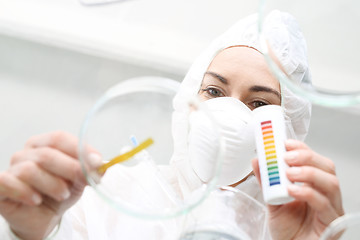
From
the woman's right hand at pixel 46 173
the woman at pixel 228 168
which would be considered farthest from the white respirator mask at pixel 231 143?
the woman's right hand at pixel 46 173

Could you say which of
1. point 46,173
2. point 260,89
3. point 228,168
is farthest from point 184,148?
point 46,173

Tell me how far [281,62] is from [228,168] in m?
0.28

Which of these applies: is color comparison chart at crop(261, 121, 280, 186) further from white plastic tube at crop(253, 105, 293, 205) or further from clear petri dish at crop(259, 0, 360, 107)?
clear petri dish at crop(259, 0, 360, 107)

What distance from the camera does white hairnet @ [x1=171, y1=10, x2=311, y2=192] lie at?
0.77 meters

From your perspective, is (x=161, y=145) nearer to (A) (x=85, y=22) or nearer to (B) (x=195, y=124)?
(B) (x=195, y=124)

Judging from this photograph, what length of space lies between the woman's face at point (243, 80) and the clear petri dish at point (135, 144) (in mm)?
217

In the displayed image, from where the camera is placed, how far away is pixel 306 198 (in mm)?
698

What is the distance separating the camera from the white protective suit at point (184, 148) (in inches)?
30.9

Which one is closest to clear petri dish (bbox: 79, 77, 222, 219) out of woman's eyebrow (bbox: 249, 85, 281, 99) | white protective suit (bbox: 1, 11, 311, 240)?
white protective suit (bbox: 1, 11, 311, 240)

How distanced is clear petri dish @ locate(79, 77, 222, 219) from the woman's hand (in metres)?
0.13

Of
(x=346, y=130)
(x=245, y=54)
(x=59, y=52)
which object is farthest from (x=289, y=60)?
(x=59, y=52)

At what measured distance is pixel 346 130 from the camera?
4.92 ft

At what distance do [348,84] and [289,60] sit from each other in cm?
16

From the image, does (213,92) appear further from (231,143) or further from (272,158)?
(272,158)
